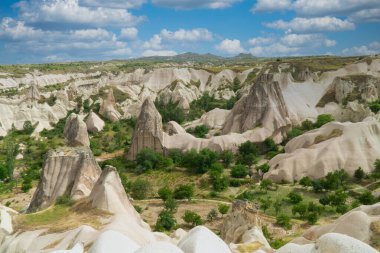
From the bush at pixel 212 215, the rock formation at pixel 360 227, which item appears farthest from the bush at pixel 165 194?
the rock formation at pixel 360 227

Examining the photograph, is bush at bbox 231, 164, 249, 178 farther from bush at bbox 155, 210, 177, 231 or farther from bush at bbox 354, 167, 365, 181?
bush at bbox 155, 210, 177, 231

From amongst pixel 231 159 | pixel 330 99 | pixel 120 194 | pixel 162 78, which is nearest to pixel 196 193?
pixel 231 159

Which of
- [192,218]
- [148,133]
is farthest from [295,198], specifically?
[148,133]

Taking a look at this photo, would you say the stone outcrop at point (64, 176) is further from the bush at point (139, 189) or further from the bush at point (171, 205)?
the bush at point (139, 189)

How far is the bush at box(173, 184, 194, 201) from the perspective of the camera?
38.4m

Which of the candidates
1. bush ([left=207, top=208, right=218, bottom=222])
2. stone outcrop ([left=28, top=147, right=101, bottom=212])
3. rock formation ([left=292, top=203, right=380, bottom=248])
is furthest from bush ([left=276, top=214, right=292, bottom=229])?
stone outcrop ([left=28, top=147, right=101, bottom=212])

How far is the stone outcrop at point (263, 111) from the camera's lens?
178ft

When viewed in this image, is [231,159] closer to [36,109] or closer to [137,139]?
[137,139]

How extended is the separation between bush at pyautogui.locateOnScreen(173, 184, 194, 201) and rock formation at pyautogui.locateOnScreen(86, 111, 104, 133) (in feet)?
103

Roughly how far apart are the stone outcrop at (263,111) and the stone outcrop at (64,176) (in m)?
29.7

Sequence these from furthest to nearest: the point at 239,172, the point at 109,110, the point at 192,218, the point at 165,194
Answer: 1. the point at 109,110
2. the point at 239,172
3. the point at 165,194
4. the point at 192,218

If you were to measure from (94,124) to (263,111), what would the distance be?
27.5m

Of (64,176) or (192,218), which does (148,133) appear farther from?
(64,176)

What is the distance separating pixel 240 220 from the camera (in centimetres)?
2534
